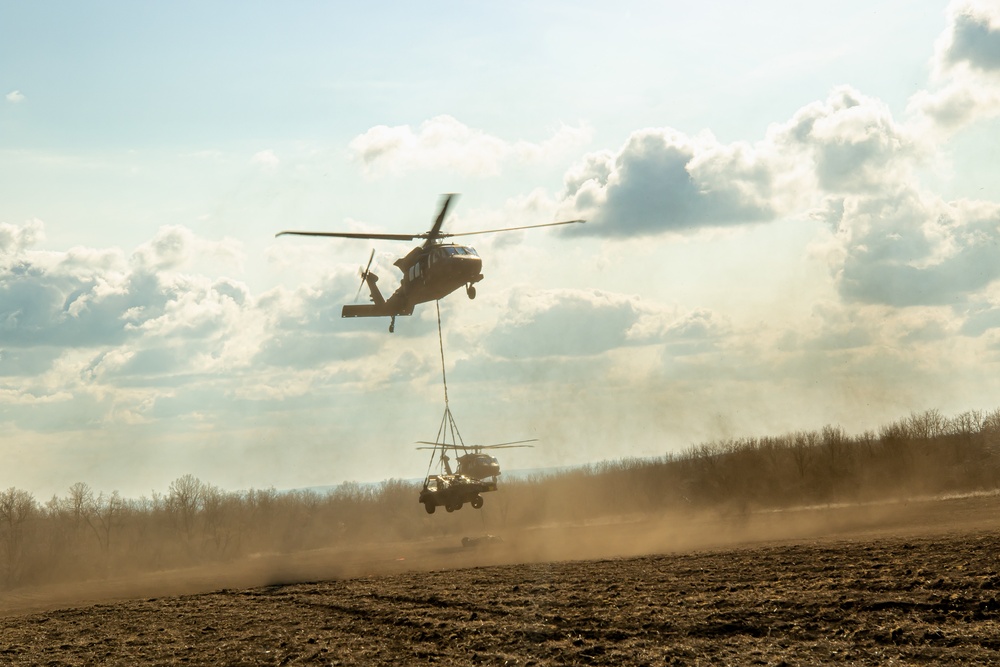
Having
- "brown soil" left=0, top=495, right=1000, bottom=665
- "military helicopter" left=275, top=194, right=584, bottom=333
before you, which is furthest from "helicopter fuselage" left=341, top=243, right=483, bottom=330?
"brown soil" left=0, top=495, right=1000, bottom=665

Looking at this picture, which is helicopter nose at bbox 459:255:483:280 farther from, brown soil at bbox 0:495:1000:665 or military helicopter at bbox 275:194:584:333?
brown soil at bbox 0:495:1000:665

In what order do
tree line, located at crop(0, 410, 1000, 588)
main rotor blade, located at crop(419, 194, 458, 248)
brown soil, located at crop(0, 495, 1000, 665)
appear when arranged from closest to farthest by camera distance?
brown soil, located at crop(0, 495, 1000, 665) < main rotor blade, located at crop(419, 194, 458, 248) < tree line, located at crop(0, 410, 1000, 588)

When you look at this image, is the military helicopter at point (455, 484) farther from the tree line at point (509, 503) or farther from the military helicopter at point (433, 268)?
the tree line at point (509, 503)

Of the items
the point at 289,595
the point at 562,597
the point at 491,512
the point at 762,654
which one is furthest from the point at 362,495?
the point at 762,654

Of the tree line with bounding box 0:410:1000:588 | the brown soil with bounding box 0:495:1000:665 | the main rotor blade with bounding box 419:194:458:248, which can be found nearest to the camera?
the brown soil with bounding box 0:495:1000:665

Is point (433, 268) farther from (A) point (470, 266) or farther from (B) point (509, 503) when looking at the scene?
(B) point (509, 503)

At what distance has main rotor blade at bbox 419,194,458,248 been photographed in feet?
98.9

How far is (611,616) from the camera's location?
2364cm

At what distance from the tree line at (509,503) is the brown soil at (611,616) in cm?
4792

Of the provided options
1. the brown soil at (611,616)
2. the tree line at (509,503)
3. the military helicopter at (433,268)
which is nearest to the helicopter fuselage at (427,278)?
the military helicopter at (433,268)

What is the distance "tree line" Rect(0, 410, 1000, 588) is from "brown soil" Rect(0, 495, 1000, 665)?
157ft

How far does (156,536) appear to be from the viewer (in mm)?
113625

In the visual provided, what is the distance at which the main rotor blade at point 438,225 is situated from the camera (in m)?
30.1

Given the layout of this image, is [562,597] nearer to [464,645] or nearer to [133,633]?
[464,645]
